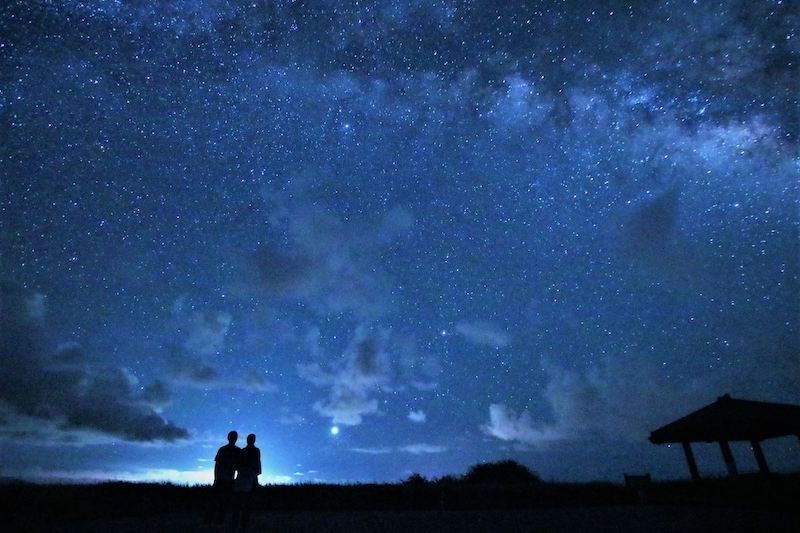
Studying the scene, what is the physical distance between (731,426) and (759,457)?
2978 mm

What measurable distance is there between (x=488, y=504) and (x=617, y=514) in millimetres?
4642

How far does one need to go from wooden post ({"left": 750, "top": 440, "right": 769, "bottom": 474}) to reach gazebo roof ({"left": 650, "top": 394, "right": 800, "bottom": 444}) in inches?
10.6

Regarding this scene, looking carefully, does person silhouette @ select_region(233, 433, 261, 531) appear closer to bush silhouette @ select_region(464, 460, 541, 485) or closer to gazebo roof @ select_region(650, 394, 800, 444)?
gazebo roof @ select_region(650, 394, 800, 444)

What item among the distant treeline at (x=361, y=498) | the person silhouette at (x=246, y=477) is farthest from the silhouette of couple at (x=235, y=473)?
the distant treeline at (x=361, y=498)

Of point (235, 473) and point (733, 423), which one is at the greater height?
point (733, 423)

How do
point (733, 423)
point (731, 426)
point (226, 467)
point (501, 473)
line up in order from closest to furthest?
point (226, 467)
point (733, 423)
point (731, 426)
point (501, 473)

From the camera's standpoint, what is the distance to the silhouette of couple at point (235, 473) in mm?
8945

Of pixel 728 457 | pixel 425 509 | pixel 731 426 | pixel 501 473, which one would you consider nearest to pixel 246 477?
pixel 425 509

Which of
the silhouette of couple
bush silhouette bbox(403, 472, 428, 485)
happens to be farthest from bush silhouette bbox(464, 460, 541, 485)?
the silhouette of couple

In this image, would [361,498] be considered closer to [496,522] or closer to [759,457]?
[496,522]

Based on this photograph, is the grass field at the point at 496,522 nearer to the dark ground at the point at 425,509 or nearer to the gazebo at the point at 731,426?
the dark ground at the point at 425,509

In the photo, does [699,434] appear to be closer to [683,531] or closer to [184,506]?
[683,531]

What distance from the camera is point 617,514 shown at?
37.9ft

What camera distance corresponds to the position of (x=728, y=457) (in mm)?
15328
